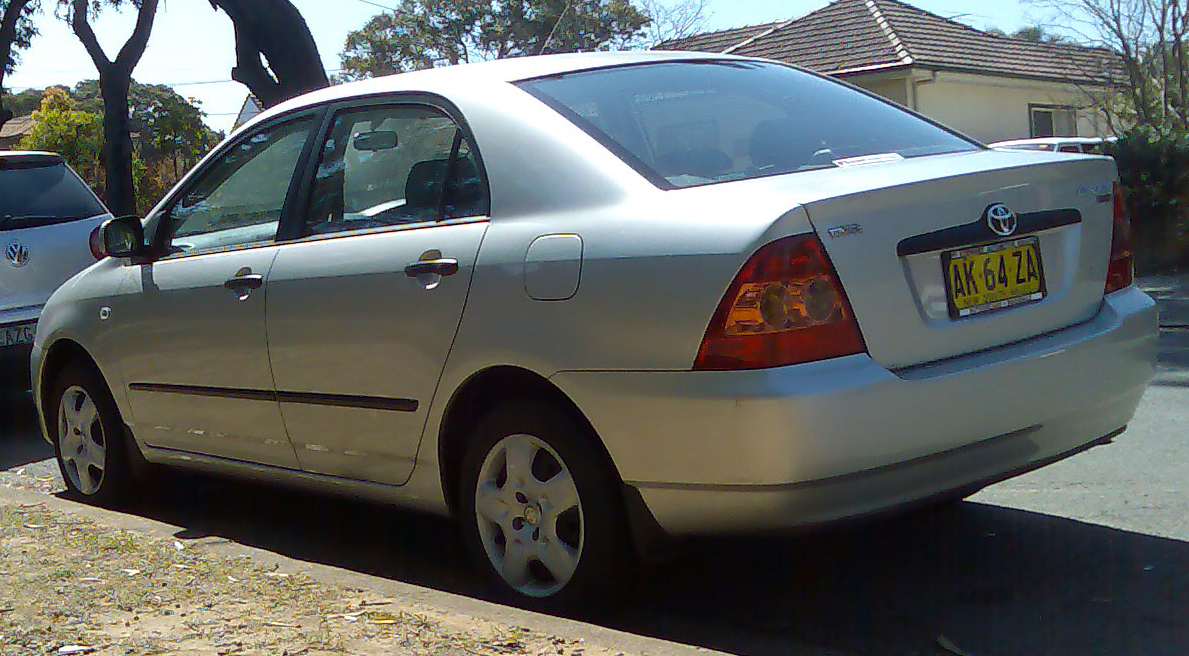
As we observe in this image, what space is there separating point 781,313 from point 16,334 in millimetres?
6000

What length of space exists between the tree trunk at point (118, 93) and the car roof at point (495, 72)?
50.9ft

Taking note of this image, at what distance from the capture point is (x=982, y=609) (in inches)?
162

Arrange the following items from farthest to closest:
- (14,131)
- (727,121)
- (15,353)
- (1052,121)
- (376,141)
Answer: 1. (14,131)
2. (1052,121)
3. (15,353)
4. (376,141)
5. (727,121)

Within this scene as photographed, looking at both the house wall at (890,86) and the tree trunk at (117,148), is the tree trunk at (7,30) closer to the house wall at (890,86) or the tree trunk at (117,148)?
the tree trunk at (117,148)

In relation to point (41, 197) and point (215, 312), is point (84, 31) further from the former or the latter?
point (215, 312)

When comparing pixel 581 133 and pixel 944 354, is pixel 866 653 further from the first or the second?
pixel 581 133

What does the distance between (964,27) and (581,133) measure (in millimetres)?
28223

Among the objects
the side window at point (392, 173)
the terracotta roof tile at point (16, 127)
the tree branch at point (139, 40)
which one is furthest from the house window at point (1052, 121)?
the terracotta roof tile at point (16, 127)

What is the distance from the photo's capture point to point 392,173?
191 inches

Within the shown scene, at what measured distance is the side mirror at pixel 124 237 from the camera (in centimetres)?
580

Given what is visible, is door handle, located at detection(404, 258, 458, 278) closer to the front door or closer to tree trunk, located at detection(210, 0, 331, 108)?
the front door

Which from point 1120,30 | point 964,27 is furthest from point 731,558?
point 964,27

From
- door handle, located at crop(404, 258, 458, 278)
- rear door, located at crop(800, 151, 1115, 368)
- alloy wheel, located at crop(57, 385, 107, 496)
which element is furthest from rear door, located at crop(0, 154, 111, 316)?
rear door, located at crop(800, 151, 1115, 368)

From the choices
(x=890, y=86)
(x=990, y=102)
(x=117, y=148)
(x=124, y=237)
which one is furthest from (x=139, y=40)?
(x=124, y=237)
